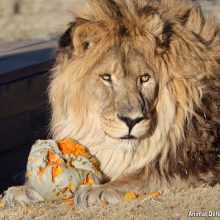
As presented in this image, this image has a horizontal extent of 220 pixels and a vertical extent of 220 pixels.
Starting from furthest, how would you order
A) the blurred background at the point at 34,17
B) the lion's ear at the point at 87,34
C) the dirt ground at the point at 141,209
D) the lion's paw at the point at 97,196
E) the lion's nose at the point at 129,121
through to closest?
1. the blurred background at the point at 34,17
2. the lion's ear at the point at 87,34
3. the lion's paw at the point at 97,196
4. the lion's nose at the point at 129,121
5. the dirt ground at the point at 141,209

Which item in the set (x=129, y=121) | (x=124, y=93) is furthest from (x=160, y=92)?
(x=129, y=121)

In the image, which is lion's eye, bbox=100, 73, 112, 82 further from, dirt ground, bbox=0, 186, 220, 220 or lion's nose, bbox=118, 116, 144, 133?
dirt ground, bbox=0, 186, 220, 220

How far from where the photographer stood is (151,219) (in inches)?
149

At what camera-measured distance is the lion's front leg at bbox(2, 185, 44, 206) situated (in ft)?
14.5

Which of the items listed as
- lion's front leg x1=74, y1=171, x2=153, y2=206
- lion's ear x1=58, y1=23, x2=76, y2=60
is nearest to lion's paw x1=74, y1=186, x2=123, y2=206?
lion's front leg x1=74, y1=171, x2=153, y2=206

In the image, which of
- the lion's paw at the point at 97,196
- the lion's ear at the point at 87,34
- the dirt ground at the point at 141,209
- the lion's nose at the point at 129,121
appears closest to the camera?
the dirt ground at the point at 141,209

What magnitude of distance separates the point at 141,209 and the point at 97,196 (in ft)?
1.15

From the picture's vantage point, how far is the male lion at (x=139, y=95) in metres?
4.30

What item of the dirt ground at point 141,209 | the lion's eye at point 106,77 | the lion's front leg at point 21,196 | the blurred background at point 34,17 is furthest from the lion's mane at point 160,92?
the blurred background at point 34,17

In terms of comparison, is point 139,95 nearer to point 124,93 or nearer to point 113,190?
point 124,93

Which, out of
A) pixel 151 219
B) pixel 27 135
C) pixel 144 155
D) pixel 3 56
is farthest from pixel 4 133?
pixel 151 219

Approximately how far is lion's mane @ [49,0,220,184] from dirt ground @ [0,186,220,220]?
0.25m

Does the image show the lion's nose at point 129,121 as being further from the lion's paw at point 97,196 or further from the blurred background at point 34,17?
the blurred background at point 34,17

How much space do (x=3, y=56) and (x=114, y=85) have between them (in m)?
2.95
